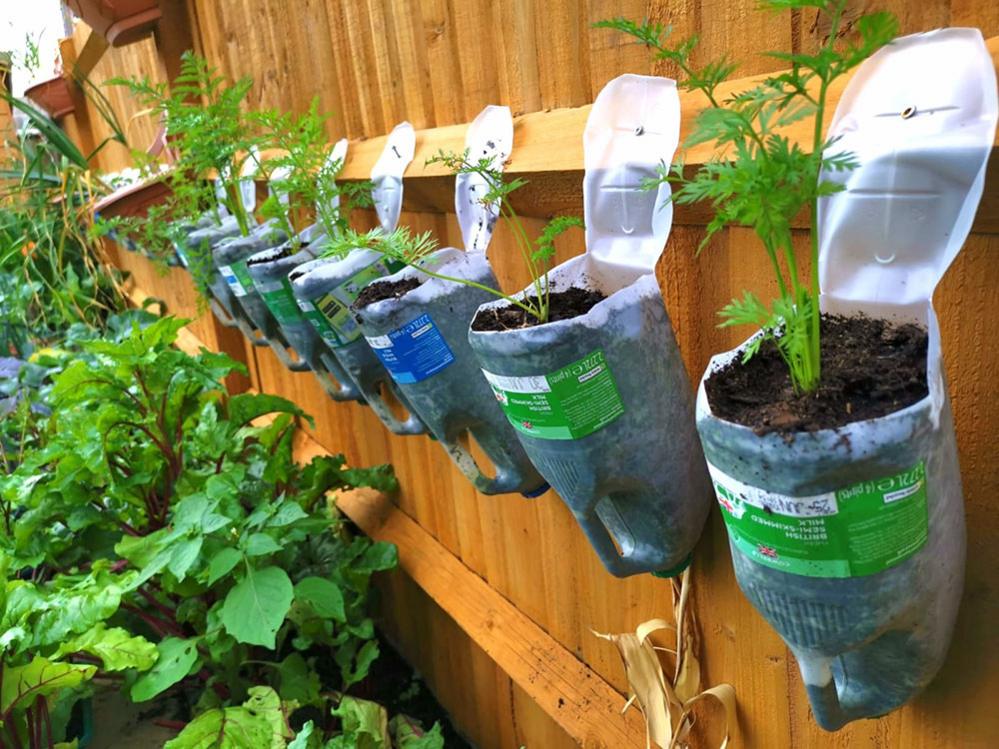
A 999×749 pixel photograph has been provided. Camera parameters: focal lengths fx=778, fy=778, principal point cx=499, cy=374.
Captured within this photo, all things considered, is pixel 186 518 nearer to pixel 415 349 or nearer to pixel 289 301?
pixel 289 301

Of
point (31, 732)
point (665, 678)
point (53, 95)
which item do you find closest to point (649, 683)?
point (665, 678)

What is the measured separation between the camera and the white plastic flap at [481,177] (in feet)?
3.18

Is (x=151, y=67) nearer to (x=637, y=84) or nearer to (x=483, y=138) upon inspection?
(x=483, y=138)

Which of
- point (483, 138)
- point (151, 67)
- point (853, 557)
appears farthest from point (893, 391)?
point (151, 67)

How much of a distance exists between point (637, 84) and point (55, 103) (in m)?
4.10

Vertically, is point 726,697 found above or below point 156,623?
above

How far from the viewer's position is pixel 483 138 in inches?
40.1

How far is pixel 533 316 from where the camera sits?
2.51ft

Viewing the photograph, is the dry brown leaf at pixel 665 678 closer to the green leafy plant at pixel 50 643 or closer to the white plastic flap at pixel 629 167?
the white plastic flap at pixel 629 167

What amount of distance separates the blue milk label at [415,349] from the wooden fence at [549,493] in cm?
23

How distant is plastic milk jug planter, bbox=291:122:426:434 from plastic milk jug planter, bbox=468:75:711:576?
0.96ft

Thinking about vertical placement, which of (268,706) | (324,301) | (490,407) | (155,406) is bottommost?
(268,706)

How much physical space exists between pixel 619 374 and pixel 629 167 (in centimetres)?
22

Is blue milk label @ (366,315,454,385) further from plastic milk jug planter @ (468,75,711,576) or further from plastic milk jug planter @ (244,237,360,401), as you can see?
plastic milk jug planter @ (244,237,360,401)
